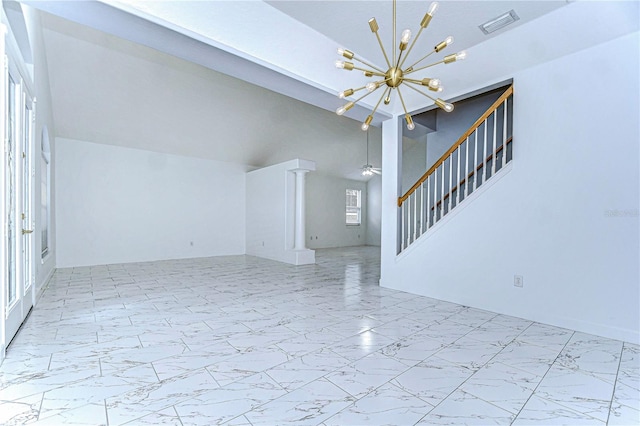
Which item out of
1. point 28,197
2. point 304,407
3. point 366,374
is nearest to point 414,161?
point 366,374

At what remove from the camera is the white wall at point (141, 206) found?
6676 millimetres

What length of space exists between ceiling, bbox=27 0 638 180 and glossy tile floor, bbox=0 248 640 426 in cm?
261

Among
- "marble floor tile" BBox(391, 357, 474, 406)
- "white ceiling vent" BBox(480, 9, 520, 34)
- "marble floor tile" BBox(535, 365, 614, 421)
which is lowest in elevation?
"marble floor tile" BBox(535, 365, 614, 421)

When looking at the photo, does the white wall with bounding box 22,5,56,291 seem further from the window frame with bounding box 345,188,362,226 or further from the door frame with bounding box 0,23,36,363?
the window frame with bounding box 345,188,362,226

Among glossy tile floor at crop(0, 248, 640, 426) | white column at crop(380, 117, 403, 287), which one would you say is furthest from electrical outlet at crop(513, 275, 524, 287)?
white column at crop(380, 117, 403, 287)

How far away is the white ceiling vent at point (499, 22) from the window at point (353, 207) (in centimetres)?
922

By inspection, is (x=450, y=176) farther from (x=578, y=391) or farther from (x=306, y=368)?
(x=306, y=368)

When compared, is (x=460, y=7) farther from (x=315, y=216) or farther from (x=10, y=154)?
(x=315, y=216)

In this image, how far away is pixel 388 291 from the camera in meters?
4.68

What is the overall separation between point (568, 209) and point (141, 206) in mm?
8134

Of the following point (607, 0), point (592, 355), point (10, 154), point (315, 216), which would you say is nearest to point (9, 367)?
point (10, 154)

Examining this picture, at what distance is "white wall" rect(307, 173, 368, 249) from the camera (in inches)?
439

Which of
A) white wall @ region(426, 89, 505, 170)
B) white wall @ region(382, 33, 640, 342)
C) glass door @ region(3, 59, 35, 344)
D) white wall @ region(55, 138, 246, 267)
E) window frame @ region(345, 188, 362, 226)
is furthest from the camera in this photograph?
window frame @ region(345, 188, 362, 226)

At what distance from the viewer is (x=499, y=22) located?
3084 millimetres
